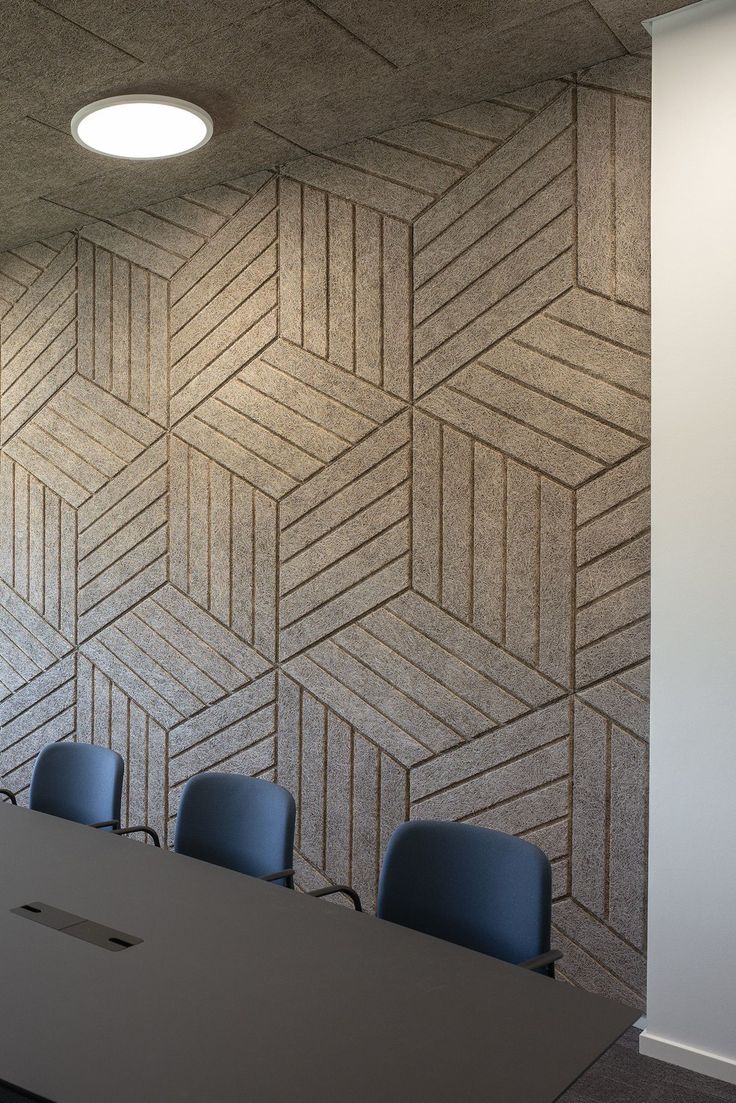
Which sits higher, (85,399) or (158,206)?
(158,206)

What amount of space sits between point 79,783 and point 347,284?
2.50 m

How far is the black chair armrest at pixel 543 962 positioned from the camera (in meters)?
2.25

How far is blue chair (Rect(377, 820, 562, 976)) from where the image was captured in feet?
8.05

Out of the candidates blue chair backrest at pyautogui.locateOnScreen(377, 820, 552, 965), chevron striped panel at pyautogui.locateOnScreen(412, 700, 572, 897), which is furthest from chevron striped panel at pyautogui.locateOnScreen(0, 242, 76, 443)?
blue chair backrest at pyautogui.locateOnScreen(377, 820, 552, 965)

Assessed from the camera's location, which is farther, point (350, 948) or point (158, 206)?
point (158, 206)

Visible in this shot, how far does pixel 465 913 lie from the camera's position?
2.58 meters

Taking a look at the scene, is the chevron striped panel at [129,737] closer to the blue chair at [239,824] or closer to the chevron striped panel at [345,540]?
the chevron striped panel at [345,540]

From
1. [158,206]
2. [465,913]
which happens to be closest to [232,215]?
[158,206]

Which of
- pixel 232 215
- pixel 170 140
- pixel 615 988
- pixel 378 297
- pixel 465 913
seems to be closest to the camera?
pixel 465 913

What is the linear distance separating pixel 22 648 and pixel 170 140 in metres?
3.20

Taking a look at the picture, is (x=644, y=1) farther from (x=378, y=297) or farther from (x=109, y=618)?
(x=109, y=618)

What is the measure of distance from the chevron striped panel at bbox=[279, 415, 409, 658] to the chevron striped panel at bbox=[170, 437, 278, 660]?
0.11 meters

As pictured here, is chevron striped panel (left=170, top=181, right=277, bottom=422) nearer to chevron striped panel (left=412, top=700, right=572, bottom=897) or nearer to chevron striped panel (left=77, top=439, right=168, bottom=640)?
chevron striped panel (left=77, top=439, right=168, bottom=640)

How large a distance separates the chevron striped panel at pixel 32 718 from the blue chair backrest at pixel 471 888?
10.7ft
